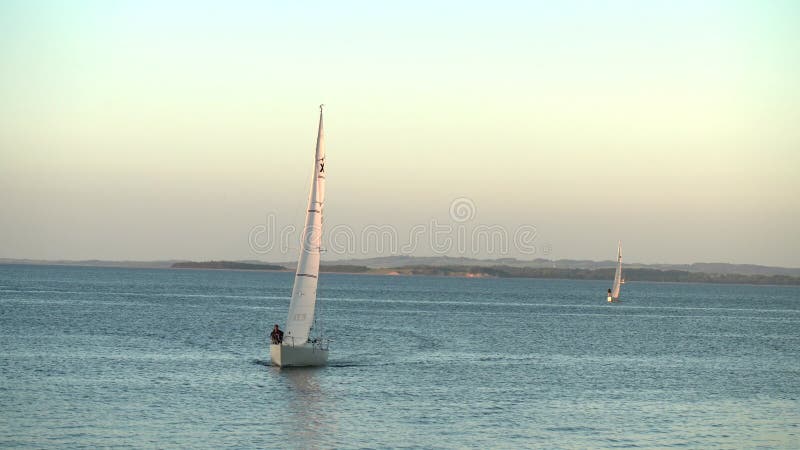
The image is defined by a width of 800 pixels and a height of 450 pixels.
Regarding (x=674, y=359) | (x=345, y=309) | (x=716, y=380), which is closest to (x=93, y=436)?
(x=716, y=380)

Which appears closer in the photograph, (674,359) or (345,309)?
(674,359)

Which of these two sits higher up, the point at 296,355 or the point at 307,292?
the point at 307,292

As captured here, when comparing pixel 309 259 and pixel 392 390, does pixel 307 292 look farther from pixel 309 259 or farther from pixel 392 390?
pixel 392 390

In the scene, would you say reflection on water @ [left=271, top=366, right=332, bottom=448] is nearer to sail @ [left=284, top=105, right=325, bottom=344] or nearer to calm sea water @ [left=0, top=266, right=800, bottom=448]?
calm sea water @ [left=0, top=266, right=800, bottom=448]

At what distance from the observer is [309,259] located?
183 feet

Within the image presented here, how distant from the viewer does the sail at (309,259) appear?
180 ft

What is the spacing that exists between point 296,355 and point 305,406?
37.1ft

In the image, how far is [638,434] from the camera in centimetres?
3872

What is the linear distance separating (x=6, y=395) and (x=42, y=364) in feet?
39.1

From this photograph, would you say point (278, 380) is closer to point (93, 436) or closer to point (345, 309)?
point (93, 436)

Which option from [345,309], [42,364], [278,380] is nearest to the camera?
[278,380]

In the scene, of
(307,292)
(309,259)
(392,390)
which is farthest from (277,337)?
(392,390)

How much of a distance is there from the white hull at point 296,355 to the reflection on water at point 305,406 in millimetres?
293

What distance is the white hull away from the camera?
54656mm
